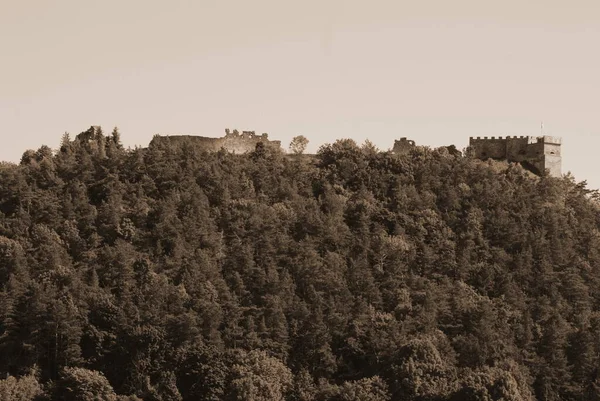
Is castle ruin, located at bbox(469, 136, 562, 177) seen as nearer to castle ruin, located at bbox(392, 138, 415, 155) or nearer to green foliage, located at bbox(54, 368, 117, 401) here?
castle ruin, located at bbox(392, 138, 415, 155)

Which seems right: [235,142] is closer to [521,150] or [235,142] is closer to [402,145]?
[402,145]

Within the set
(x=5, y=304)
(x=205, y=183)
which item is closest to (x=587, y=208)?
(x=205, y=183)

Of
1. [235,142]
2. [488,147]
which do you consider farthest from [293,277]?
[488,147]

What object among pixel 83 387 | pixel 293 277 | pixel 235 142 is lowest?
pixel 83 387

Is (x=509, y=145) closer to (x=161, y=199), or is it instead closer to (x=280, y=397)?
(x=161, y=199)

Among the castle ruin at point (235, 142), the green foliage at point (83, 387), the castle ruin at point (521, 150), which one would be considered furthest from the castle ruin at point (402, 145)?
the green foliage at point (83, 387)

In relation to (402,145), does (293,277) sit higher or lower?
lower

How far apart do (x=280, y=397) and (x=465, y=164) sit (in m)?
32.5

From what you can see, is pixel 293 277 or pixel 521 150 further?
pixel 521 150

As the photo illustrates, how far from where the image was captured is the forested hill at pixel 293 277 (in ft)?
346

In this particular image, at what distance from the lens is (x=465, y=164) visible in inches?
5054

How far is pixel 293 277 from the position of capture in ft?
377

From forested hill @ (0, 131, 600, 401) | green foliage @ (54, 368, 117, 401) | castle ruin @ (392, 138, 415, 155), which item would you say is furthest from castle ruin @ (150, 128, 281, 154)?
green foliage @ (54, 368, 117, 401)

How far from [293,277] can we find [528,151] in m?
24.8
